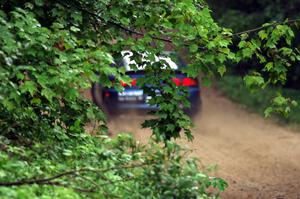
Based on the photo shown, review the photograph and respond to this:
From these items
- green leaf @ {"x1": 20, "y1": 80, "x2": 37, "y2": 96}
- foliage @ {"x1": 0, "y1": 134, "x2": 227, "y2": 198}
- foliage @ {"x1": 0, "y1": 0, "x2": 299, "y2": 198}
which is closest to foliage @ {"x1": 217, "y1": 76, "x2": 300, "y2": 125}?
foliage @ {"x1": 0, "y1": 0, "x2": 299, "y2": 198}

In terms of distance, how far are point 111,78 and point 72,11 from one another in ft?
2.99

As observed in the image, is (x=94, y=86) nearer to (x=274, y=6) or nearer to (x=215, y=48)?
(x=274, y=6)

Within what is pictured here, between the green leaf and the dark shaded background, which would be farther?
the dark shaded background

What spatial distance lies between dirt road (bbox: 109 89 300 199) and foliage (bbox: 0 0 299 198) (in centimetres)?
376

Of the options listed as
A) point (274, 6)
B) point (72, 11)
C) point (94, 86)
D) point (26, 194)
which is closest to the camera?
point (26, 194)

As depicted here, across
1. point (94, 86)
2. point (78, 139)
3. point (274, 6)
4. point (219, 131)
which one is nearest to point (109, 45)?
point (78, 139)

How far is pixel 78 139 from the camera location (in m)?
8.10

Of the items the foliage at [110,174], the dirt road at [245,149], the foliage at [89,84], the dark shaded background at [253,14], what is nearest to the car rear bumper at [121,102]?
the dirt road at [245,149]

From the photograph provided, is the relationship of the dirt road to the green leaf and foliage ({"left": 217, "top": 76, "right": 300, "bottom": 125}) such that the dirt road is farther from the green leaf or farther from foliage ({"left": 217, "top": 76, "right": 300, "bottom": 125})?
the green leaf

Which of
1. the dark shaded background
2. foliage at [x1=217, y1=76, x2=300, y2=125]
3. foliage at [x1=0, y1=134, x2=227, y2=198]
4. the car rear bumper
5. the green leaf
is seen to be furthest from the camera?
the dark shaded background

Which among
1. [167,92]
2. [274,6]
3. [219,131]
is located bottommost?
[219,131]

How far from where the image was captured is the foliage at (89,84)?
233 inches

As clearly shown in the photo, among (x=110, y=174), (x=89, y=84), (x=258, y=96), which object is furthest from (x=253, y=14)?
(x=110, y=174)

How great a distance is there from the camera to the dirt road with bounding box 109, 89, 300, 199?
12.6 metres
